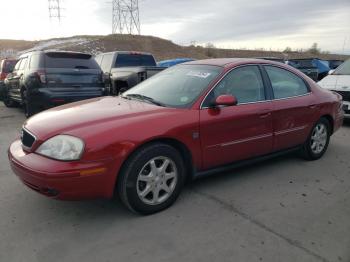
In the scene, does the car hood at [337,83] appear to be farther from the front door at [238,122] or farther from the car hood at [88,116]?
the car hood at [88,116]

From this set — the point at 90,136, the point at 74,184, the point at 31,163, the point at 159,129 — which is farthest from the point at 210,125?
the point at 31,163

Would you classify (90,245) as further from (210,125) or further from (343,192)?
(343,192)

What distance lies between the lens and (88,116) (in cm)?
353

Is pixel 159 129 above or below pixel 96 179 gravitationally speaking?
above

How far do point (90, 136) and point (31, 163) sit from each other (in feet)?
1.99

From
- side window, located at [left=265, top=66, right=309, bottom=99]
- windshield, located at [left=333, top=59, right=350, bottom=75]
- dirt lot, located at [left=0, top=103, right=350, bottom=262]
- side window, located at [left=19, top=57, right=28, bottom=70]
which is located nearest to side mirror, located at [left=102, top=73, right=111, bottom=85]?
side window, located at [left=19, top=57, right=28, bottom=70]

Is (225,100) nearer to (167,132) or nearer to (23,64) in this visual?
→ (167,132)

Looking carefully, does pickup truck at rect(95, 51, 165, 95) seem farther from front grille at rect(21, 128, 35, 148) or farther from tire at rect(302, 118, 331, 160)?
front grille at rect(21, 128, 35, 148)

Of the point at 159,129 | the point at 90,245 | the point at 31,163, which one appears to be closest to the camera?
the point at 90,245

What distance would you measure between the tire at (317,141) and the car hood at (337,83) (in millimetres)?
2693

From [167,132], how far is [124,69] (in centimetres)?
676

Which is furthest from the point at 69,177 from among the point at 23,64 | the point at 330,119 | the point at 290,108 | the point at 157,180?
the point at 23,64

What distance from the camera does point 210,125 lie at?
3818 millimetres

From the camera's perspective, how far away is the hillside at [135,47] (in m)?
39.0
